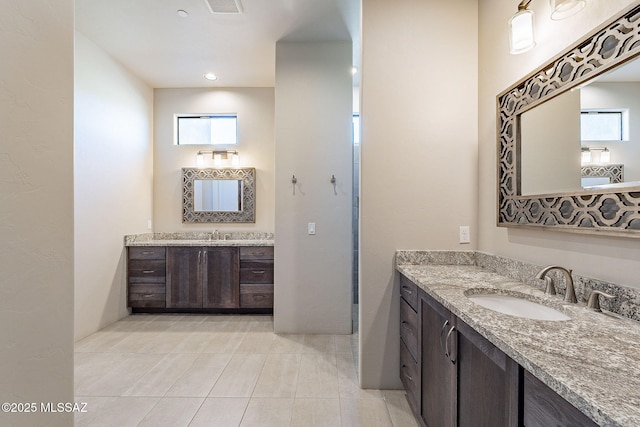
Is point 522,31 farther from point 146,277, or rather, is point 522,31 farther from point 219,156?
point 146,277

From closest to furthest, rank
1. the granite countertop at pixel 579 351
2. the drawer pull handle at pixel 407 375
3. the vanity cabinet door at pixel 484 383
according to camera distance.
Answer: the granite countertop at pixel 579 351 < the vanity cabinet door at pixel 484 383 < the drawer pull handle at pixel 407 375

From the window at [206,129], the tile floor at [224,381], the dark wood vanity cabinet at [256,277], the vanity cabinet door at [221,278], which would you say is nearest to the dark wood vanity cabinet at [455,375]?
the tile floor at [224,381]

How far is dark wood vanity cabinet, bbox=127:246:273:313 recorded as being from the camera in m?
3.44

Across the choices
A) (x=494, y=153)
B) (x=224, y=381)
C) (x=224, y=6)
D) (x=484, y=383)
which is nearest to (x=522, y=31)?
(x=494, y=153)

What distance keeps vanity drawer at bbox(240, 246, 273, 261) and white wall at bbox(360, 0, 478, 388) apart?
1720mm

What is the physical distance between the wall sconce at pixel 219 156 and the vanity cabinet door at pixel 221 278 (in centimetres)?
125

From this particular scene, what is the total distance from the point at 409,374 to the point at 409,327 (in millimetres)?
288

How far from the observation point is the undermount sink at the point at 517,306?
3.90ft

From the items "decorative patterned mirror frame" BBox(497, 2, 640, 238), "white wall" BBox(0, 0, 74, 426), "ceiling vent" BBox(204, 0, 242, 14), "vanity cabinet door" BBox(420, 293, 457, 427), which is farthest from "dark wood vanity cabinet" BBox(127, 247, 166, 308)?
"decorative patterned mirror frame" BBox(497, 2, 640, 238)

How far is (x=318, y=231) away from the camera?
303cm

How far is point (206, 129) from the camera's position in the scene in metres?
4.05

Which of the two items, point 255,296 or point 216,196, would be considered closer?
point 255,296

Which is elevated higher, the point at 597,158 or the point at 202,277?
the point at 597,158

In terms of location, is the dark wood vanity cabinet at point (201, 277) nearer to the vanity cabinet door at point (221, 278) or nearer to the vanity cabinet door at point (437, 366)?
the vanity cabinet door at point (221, 278)
